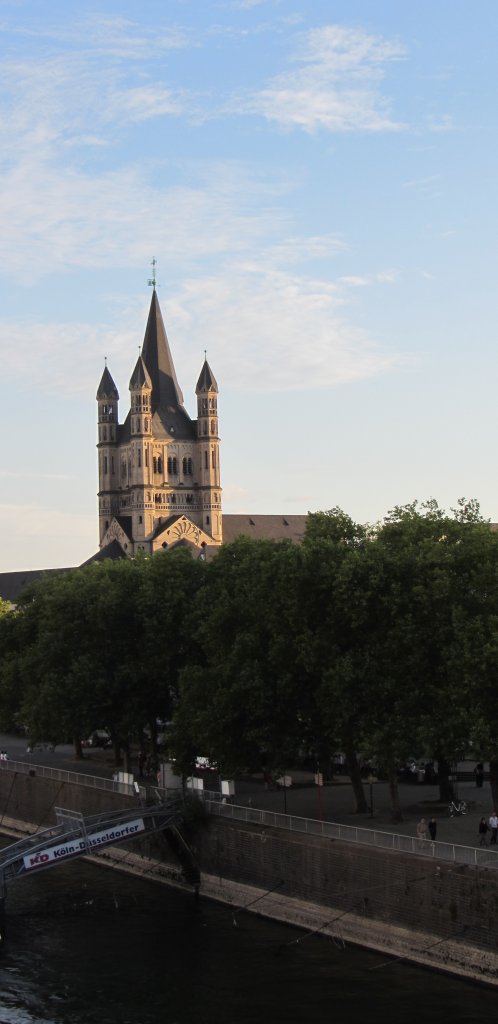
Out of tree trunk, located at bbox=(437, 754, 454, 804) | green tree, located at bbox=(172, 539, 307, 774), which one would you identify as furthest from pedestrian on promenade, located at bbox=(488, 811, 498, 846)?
green tree, located at bbox=(172, 539, 307, 774)

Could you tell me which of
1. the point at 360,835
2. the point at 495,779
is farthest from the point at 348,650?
the point at 360,835

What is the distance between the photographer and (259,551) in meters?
66.4

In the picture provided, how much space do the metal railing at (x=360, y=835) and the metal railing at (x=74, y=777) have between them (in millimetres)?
7401

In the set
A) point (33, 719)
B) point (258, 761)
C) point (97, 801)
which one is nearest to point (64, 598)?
point (33, 719)

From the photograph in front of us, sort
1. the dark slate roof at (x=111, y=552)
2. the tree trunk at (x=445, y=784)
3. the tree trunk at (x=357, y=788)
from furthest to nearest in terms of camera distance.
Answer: the dark slate roof at (x=111, y=552) < the tree trunk at (x=445, y=784) < the tree trunk at (x=357, y=788)

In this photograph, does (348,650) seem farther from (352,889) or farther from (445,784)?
(352,889)

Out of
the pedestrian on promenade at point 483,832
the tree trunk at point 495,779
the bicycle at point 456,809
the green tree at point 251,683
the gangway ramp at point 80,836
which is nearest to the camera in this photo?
the pedestrian on promenade at point 483,832

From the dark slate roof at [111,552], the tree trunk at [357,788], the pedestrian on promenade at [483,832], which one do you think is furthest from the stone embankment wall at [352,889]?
the dark slate roof at [111,552]

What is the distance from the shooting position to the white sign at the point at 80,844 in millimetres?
52938

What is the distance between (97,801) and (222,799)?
10.9 metres

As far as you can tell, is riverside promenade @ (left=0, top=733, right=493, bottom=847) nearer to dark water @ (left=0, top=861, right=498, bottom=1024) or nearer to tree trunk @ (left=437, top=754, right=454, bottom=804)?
tree trunk @ (left=437, top=754, right=454, bottom=804)

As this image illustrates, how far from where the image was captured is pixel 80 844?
5381cm

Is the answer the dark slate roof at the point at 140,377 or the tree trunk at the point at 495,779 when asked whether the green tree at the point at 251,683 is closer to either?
the tree trunk at the point at 495,779

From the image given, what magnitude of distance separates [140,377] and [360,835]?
151 meters
